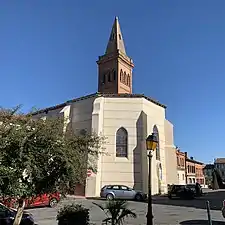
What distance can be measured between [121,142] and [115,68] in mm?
25360

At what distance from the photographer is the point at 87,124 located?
1416 inches

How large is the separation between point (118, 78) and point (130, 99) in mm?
20969

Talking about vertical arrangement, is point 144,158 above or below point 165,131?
below

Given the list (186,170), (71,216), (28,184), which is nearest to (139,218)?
(71,216)

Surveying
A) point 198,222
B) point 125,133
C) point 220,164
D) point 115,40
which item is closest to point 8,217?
point 198,222

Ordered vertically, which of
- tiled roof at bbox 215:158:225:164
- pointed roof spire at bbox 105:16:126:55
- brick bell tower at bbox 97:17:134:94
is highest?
pointed roof spire at bbox 105:16:126:55

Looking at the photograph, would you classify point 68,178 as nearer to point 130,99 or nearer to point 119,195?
point 119,195

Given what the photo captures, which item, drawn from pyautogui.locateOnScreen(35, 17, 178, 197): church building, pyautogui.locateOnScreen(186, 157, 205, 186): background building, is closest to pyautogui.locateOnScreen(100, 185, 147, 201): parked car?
pyautogui.locateOnScreen(35, 17, 178, 197): church building

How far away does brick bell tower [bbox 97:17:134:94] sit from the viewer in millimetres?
57219

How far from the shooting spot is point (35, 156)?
9094 mm

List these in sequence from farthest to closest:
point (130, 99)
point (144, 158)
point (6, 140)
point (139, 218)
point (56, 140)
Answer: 1. point (130, 99)
2. point (144, 158)
3. point (139, 218)
4. point (56, 140)
5. point (6, 140)

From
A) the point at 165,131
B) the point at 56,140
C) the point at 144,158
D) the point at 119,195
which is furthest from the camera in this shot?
the point at 165,131

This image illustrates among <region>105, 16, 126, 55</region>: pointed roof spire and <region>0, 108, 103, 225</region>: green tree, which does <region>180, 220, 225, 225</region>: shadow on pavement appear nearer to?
<region>0, 108, 103, 225</region>: green tree

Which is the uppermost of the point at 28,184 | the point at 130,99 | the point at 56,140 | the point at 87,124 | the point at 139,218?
the point at 130,99
